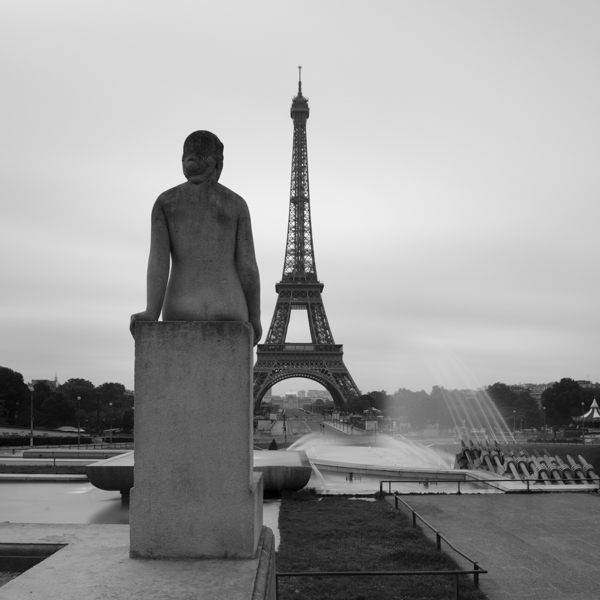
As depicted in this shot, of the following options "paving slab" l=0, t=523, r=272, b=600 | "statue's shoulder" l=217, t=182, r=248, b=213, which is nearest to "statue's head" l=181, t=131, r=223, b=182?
"statue's shoulder" l=217, t=182, r=248, b=213

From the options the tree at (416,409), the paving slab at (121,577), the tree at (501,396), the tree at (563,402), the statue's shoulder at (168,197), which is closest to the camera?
the paving slab at (121,577)

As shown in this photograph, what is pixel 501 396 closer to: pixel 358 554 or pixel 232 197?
pixel 358 554

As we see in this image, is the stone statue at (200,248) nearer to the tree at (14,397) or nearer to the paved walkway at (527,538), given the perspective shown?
the paved walkway at (527,538)

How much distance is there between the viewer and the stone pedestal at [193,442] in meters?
5.18

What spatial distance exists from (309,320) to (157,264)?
86063 mm

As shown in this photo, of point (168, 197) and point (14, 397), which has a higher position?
point (168, 197)

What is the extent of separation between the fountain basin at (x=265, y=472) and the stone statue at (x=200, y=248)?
9981mm

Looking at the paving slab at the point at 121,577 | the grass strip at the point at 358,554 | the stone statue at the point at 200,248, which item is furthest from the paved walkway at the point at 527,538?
the stone statue at the point at 200,248

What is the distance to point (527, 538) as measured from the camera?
11.4 m

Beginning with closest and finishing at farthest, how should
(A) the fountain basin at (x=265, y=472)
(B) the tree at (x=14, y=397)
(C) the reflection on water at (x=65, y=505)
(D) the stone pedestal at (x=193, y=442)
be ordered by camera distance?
(D) the stone pedestal at (x=193, y=442) < (C) the reflection on water at (x=65, y=505) < (A) the fountain basin at (x=265, y=472) < (B) the tree at (x=14, y=397)

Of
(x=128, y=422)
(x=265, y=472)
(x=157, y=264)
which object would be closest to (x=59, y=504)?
(x=265, y=472)

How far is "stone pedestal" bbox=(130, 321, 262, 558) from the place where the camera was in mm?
5176

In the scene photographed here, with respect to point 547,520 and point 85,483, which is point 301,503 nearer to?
point 547,520

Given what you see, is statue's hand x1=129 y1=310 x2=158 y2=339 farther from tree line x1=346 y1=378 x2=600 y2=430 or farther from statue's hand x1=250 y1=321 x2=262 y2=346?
tree line x1=346 y1=378 x2=600 y2=430
